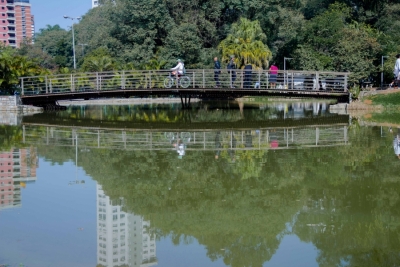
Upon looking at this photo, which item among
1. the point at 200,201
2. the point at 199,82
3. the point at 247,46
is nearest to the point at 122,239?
the point at 200,201

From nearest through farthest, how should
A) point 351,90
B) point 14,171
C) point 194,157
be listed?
point 14,171 → point 194,157 → point 351,90

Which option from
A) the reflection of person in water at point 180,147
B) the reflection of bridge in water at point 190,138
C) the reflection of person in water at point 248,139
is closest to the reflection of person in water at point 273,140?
the reflection of bridge in water at point 190,138

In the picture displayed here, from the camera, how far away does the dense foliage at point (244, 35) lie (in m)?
30.3

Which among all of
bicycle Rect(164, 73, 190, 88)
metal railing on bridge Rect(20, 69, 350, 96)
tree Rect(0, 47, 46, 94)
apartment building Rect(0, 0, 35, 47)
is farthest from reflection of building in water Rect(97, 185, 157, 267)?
apartment building Rect(0, 0, 35, 47)

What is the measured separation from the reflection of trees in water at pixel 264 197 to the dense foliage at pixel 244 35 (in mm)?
18357

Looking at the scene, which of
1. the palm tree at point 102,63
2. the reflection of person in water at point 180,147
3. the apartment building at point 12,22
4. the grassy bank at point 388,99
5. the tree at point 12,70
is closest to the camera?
the reflection of person in water at point 180,147

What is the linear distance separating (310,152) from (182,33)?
2124cm

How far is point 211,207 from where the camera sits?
7754mm

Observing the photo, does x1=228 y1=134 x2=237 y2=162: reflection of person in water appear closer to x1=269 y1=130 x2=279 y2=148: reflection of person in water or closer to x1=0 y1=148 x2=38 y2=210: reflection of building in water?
x1=269 y1=130 x2=279 y2=148: reflection of person in water

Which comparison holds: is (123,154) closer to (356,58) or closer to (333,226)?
(333,226)

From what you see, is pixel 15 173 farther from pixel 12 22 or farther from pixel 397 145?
pixel 12 22

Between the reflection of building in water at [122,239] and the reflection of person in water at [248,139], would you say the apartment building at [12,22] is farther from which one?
the reflection of building in water at [122,239]

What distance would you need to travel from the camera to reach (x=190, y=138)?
15.1 metres

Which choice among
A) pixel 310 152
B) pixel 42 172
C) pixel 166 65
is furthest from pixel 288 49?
pixel 42 172
